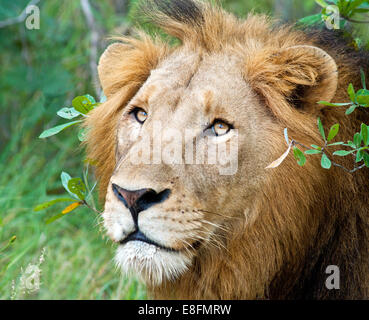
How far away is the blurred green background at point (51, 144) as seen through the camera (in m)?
5.01

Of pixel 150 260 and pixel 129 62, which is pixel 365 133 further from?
pixel 129 62

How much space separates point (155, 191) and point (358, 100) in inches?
44.5

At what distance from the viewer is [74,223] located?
20.2 feet

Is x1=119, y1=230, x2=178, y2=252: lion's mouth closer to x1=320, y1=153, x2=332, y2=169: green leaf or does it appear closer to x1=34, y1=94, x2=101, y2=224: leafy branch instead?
x1=34, y1=94, x2=101, y2=224: leafy branch

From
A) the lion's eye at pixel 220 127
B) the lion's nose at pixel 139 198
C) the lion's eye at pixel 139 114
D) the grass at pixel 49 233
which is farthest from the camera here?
the grass at pixel 49 233

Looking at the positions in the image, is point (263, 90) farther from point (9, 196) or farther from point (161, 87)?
point (9, 196)

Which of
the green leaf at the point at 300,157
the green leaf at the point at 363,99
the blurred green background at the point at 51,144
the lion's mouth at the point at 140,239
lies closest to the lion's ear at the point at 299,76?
the green leaf at the point at 363,99

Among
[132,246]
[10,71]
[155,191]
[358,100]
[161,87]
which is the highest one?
[10,71]

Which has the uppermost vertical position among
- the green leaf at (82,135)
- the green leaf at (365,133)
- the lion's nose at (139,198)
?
the green leaf at (82,135)

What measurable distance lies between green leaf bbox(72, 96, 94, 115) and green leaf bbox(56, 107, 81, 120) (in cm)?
4

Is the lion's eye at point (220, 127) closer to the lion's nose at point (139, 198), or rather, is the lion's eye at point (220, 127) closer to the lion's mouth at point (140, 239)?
the lion's nose at point (139, 198)

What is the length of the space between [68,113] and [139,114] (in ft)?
1.69

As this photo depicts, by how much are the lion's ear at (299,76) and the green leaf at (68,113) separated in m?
1.14
